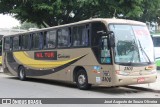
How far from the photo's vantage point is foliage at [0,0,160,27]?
24.0 meters

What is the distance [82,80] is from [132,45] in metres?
2.72

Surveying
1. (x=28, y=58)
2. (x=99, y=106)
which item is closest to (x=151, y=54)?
(x=99, y=106)

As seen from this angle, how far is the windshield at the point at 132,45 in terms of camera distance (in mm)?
13719

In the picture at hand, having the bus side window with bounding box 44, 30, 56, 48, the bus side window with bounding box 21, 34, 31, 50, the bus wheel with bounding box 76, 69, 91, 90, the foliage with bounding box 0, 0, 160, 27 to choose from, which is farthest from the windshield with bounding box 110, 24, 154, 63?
the foliage with bounding box 0, 0, 160, 27

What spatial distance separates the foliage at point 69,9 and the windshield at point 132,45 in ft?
30.6

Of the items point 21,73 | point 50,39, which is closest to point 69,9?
point 21,73

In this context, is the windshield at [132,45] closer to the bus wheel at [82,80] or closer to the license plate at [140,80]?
the license plate at [140,80]

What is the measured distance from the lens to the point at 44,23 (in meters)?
27.0

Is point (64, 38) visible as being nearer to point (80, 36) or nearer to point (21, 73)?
point (80, 36)

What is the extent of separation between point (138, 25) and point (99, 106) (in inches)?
207

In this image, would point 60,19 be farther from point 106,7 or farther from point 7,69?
point 7,69

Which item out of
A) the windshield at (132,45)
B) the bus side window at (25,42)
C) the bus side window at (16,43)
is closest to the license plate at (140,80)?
the windshield at (132,45)

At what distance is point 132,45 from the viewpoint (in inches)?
551

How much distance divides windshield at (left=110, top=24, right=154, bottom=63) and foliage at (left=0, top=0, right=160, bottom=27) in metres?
9.33
